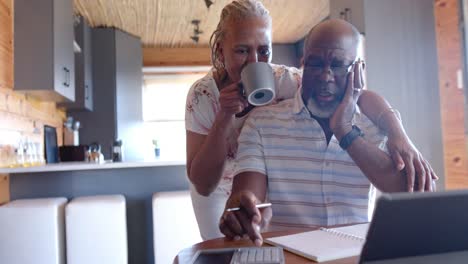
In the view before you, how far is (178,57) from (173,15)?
4.63 feet

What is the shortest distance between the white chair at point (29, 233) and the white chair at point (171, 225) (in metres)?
0.53

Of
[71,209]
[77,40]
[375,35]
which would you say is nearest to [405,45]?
[375,35]

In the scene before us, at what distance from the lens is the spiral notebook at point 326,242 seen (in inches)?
27.3

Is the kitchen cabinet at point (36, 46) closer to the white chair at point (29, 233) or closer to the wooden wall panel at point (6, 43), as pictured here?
the wooden wall panel at point (6, 43)

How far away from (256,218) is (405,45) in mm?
2368

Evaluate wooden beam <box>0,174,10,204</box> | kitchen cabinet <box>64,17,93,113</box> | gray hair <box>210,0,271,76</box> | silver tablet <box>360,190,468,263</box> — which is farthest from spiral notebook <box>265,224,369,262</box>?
kitchen cabinet <box>64,17,93,113</box>

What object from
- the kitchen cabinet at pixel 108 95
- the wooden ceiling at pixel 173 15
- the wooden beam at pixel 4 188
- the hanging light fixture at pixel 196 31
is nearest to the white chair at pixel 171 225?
the wooden beam at pixel 4 188

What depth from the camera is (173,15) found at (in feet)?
13.5

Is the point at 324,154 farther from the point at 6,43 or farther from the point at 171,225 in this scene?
the point at 6,43

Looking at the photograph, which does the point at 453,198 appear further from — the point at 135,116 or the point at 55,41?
the point at 135,116

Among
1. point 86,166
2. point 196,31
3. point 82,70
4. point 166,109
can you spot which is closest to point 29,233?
point 86,166

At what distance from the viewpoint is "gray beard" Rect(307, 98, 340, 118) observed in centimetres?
108

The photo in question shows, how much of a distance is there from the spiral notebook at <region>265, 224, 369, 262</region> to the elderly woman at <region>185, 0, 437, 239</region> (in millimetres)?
217

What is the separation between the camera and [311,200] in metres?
1.04
